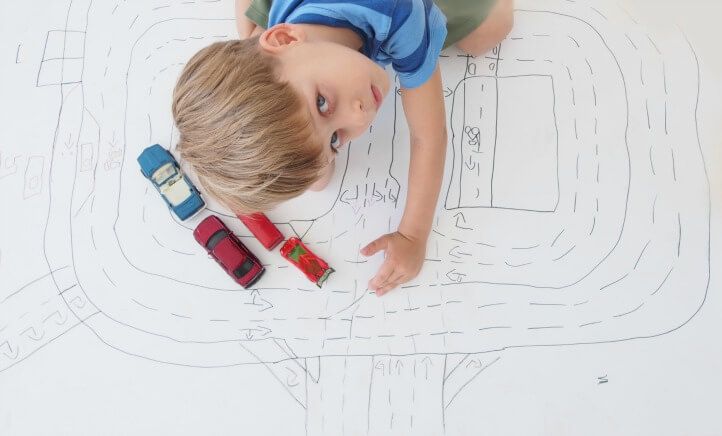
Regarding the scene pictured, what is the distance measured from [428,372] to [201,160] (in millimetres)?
330

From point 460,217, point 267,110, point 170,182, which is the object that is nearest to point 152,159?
point 170,182

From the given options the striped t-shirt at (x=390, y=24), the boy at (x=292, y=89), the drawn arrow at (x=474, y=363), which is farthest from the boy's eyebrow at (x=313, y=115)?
the drawn arrow at (x=474, y=363)

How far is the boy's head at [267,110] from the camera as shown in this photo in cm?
40

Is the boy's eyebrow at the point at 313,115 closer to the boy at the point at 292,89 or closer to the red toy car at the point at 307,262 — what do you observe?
the boy at the point at 292,89

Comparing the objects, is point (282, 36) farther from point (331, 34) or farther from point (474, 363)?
point (474, 363)

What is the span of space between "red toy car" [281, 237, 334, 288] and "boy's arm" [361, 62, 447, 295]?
0.17 feet

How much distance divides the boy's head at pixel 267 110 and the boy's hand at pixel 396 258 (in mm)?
151

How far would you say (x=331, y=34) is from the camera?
1.58ft

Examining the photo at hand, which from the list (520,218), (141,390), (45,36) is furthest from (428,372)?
(45,36)

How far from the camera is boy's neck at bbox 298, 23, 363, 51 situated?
1.55 ft

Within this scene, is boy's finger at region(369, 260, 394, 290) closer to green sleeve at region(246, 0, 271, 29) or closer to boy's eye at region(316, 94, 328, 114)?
boy's eye at region(316, 94, 328, 114)

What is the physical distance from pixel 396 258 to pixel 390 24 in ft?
0.79

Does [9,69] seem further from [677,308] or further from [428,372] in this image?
[677,308]

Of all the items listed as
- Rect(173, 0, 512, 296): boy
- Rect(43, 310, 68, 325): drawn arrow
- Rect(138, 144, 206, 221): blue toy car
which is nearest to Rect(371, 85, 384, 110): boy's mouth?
Rect(173, 0, 512, 296): boy
